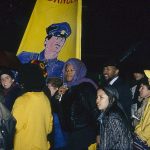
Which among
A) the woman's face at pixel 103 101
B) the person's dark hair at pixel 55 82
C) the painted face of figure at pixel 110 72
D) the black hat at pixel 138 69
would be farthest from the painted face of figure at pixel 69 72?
the black hat at pixel 138 69

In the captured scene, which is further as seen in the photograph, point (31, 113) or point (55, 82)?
point (55, 82)

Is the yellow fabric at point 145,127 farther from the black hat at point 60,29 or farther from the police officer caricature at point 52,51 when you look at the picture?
the black hat at point 60,29

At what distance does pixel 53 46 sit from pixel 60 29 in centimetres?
32

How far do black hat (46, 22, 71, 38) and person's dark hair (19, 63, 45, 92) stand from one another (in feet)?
8.38

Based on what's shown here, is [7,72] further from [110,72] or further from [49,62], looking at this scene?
[110,72]

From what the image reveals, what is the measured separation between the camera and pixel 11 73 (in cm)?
673

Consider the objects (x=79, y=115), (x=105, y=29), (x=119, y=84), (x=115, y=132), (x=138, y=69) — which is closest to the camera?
(x=115, y=132)

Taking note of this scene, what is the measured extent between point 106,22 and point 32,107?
8.06m

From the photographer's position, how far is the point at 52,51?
24.7ft

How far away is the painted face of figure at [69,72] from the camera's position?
6619 mm

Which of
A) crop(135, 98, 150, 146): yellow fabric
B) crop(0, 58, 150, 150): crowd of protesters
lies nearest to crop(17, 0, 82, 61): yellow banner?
crop(0, 58, 150, 150): crowd of protesters

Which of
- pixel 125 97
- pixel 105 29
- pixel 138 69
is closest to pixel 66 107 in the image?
pixel 125 97

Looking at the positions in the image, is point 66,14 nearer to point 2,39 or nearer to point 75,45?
point 75,45

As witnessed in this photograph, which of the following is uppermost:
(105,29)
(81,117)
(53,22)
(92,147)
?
(105,29)
